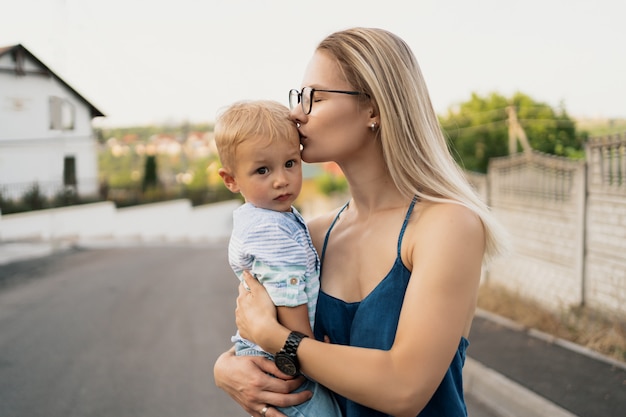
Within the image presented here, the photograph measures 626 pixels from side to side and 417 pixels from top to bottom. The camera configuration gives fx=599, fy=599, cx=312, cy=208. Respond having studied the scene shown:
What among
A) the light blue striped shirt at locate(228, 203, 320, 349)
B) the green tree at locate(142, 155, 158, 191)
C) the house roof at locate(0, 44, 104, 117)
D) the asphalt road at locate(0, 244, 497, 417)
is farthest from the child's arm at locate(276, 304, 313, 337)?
the green tree at locate(142, 155, 158, 191)

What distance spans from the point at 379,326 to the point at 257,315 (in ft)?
1.08

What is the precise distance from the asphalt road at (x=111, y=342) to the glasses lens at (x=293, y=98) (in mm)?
3285

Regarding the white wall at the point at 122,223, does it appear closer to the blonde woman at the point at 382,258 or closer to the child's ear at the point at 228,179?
the child's ear at the point at 228,179

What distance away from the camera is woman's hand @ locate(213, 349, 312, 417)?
164 centimetres

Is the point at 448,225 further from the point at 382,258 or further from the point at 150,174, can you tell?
the point at 150,174

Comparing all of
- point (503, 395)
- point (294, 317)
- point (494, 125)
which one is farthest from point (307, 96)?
point (494, 125)

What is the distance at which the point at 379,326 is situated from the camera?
1600 millimetres

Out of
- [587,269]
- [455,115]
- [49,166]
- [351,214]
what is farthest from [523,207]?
[455,115]

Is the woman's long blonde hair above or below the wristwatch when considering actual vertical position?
above

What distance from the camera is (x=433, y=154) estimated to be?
65.7 inches

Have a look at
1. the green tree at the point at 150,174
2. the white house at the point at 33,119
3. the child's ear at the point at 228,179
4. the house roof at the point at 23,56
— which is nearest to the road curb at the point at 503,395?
the child's ear at the point at 228,179

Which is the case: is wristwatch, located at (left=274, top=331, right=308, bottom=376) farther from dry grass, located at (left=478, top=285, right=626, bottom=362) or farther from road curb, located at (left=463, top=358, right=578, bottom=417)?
dry grass, located at (left=478, top=285, right=626, bottom=362)

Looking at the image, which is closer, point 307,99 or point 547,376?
point 307,99

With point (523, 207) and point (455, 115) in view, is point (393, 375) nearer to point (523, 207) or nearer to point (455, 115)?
point (523, 207)
